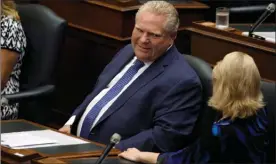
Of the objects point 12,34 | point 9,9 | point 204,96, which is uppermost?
point 9,9

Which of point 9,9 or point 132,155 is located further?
point 9,9

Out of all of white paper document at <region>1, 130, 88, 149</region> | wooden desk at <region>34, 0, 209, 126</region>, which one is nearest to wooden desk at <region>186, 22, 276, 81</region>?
wooden desk at <region>34, 0, 209, 126</region>

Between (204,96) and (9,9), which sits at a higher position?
(9,9)

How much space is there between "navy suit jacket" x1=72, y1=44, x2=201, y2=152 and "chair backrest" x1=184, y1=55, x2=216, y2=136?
0.03m

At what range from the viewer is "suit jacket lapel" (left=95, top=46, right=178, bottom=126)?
277 centimetres

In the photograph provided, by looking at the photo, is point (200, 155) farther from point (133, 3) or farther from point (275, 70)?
point (133, 3)

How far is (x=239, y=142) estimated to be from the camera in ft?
7.77

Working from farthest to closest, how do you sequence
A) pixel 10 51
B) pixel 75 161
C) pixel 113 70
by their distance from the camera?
pixel 10 51
pixel 113 70
pixel 75 161

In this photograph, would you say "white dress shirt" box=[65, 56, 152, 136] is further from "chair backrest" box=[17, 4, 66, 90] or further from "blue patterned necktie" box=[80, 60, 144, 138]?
"chair backrest" box=[17, 4, 66, 90]

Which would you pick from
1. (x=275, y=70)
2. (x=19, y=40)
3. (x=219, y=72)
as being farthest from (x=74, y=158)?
(x=275, y=70)

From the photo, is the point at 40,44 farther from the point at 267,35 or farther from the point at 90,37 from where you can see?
the point at 267,35

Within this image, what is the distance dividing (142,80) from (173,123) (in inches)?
9.6

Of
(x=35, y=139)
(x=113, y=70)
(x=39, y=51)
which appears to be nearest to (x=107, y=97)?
(x=113, y=70)

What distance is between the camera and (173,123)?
262 centimetres
